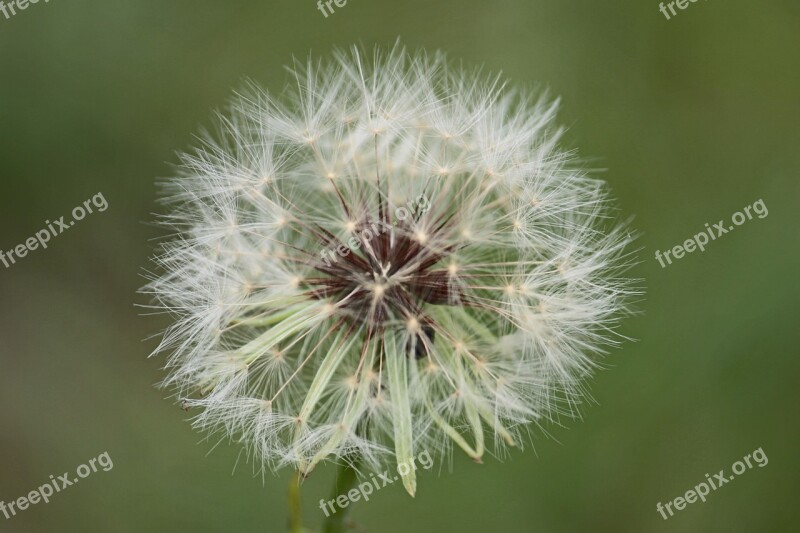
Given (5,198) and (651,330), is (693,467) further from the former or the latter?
(5,198)

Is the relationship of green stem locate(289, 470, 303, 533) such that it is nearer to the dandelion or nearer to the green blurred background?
the dandelion

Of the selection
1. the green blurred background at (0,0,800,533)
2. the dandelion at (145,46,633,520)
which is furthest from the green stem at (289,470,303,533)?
the green blurred background at (0,0,800,533)

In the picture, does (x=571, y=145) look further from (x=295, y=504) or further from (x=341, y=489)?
(x=295, y=504)

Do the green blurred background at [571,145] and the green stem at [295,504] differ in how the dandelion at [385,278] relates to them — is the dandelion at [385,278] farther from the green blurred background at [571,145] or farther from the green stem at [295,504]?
the green blurred background at [571,145]

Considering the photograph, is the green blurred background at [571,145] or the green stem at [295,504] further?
the green blurred background at [571,145]

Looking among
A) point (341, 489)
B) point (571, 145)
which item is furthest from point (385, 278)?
point (571, 145)

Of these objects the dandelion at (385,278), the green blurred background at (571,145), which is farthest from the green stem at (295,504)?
the green blurred background at (571,145)
